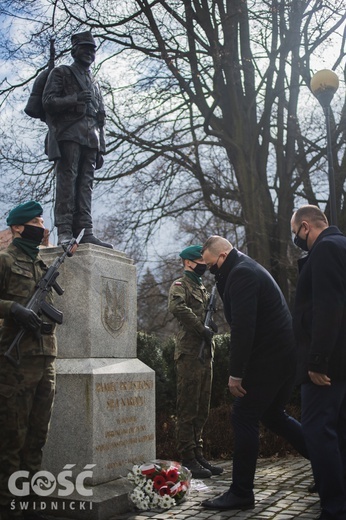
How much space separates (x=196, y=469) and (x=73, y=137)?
3.44 metres

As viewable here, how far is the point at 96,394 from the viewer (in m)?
5.16

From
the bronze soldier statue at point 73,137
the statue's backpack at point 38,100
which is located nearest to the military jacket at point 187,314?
the bronze soldier statue at point 73,137

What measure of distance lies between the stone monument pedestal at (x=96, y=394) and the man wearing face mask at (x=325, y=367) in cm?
164

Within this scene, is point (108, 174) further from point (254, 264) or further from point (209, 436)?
point (254, 264)

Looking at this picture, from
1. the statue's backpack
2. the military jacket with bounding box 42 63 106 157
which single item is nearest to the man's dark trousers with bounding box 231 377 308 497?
the military jacket with bounding box 42 63 106 157

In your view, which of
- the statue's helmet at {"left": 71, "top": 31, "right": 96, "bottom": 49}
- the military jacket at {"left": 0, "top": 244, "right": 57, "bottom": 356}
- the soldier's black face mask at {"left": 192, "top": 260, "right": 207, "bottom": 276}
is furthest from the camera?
the soldier's black face mask at {"left": 192, "top": 260, "right": 207, "bottom": 276}

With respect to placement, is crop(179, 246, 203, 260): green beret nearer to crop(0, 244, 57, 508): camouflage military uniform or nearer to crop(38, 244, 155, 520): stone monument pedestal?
crop(38, 244, 155, 520): stone monument pedestal

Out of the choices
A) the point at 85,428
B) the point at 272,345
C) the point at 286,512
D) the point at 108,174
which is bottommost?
the point at 286,512

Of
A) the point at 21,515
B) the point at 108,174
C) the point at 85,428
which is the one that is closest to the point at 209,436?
the point at 85,428

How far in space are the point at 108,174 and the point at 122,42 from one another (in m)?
3.05

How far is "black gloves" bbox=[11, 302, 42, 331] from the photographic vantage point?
4371mm

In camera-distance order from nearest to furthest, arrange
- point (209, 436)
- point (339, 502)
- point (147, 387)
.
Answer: point (339, 502), point (147, 387), point (209, 436)

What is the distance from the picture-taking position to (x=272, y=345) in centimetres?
501

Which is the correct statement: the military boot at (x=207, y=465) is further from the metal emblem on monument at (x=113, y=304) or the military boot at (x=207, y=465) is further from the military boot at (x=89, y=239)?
the military boot at (x=89, y=239)
